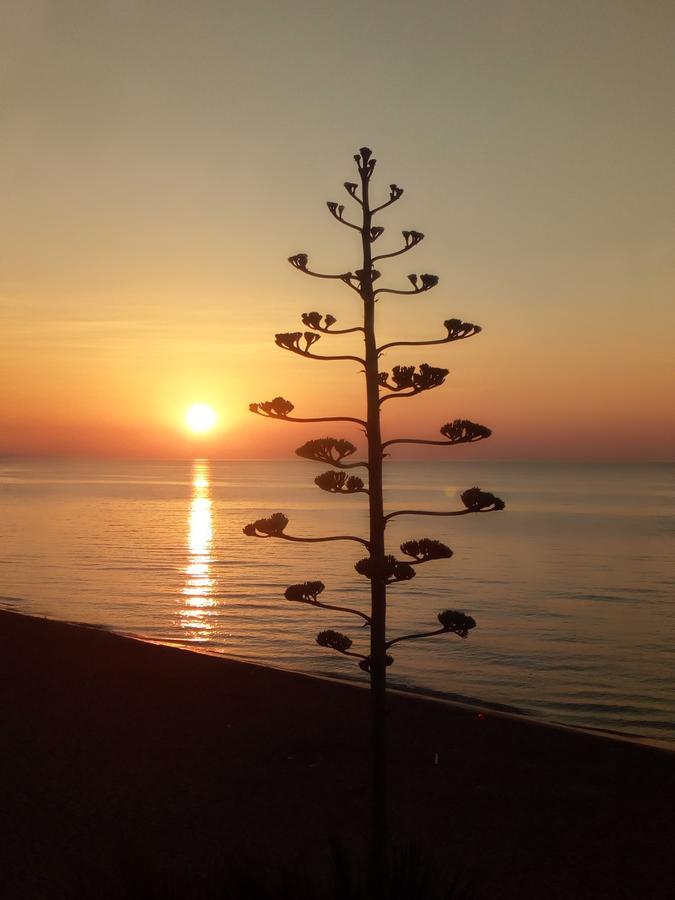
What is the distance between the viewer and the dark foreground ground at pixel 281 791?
27.5 ft

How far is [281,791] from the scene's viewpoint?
10.5 m

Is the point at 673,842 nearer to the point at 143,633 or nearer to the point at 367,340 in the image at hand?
the point at 367,340

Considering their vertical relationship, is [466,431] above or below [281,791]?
above

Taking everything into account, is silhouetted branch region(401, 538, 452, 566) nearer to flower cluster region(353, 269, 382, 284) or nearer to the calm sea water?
flower cluster region(353, 269, 382, 284)

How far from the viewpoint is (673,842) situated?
929 centimetres

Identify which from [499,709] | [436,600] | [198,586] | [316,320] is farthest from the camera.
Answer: [198,586]

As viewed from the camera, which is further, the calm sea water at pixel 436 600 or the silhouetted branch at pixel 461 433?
the calm sea water at pixel 436 600

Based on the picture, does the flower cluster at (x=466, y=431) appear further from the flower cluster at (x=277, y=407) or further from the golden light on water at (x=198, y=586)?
the golden light on water at (x=198, y=586)

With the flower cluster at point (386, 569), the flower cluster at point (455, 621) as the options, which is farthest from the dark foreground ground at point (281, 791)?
the flower cluster at point (386, 569)

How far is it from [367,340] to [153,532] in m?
56.6

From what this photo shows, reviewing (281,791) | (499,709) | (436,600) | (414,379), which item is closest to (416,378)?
(414,379)

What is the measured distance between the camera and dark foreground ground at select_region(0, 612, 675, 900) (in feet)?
27.5

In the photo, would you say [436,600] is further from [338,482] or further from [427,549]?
[338,482]

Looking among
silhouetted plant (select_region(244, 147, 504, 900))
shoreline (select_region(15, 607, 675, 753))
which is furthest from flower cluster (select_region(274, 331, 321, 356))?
shoreline (select_region(15, 607, 675, 753))
